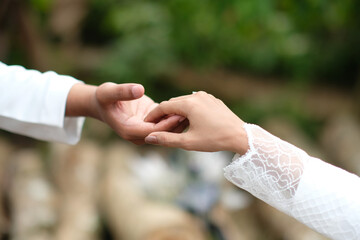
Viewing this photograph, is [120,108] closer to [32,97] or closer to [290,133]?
[32,97]

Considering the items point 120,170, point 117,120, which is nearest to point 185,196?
point 120,170

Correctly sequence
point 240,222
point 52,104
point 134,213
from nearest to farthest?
point 52,104, point 134,213, point 240,222

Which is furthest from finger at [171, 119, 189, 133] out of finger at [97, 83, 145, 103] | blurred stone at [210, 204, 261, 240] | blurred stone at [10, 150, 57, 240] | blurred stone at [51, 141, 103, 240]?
blurred stone at [10, 150, 57, 240]

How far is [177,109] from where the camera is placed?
1.04m

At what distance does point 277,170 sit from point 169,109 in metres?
0.29

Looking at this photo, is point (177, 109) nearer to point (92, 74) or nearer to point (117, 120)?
point (117, 120)

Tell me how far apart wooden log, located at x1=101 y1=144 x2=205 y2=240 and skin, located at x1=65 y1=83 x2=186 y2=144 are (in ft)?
3.47

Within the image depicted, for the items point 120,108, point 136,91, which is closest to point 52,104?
point 120,108

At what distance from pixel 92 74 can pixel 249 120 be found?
1.83 metres

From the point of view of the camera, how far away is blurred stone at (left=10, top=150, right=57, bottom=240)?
2559 mm

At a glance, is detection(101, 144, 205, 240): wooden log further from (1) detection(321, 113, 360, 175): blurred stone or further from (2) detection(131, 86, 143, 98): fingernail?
(1) detection(321, 113, 360, 175): blurred stone

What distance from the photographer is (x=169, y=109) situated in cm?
105

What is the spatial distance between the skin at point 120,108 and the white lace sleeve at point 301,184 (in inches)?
8.1

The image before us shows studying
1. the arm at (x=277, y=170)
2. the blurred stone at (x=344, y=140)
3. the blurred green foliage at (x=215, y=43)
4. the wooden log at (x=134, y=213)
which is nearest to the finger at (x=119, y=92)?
the arm at (x=277, y=170)
